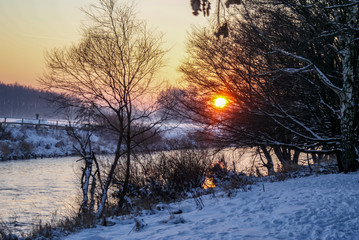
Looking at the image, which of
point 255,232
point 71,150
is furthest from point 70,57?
point 71,150

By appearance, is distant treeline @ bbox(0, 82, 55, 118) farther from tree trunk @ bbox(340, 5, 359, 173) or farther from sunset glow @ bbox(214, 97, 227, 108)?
tree trunk @ bbox(340, 5, 359, 173)

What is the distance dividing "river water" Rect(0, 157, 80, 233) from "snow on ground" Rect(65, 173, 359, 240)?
4.92 m

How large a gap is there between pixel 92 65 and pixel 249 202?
7.53m

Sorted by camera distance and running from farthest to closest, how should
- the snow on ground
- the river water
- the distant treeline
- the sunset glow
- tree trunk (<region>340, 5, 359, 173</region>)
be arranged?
1. the distant treeline
2. the river water
3. the sunset glow
4. tree trunk (<region>340, 5, 359, 173</region>)
5. the snow on ground

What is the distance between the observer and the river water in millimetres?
12039

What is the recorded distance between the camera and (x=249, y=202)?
21.1 ft

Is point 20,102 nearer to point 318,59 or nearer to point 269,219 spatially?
point 318,59

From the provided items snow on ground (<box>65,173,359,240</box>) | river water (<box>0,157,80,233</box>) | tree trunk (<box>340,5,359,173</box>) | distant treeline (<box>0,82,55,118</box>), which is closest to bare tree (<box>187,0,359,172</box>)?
tree trunk (<box>340,5,359,173</box>)

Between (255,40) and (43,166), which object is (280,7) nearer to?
(255,40)

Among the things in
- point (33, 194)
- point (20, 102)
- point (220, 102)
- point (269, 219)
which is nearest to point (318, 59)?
point (220, 102)

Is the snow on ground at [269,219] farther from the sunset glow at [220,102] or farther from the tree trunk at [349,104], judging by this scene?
the sunset glow at [220,102]

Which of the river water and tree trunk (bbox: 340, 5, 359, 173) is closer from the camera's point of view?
tree trunk (bbox: 340, 5, 359, 173)

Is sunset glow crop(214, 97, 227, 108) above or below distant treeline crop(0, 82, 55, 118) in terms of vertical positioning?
below

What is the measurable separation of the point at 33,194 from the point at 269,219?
15.5m
